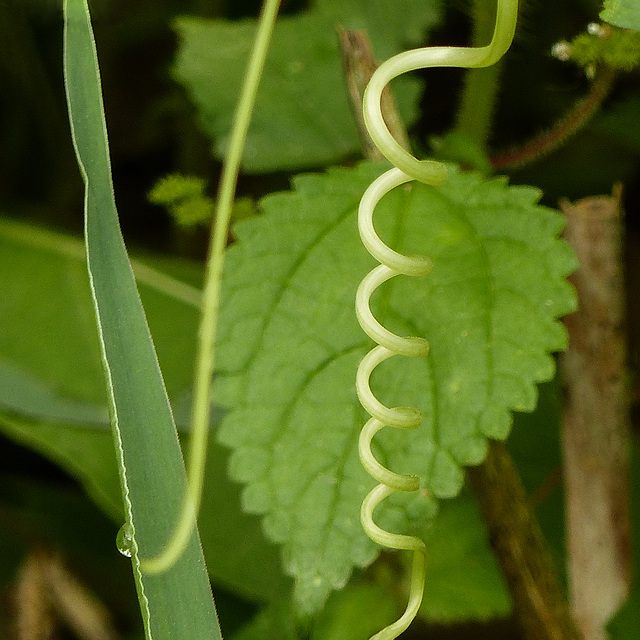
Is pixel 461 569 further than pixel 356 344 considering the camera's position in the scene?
Yes

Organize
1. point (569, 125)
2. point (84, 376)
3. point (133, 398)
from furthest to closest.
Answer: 1. point (84, 376)
2. point (569, 125)
3. point (133, 398)

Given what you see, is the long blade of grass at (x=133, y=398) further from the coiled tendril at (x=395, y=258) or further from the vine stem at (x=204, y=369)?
the coiled tendril at (x=395, y=258)

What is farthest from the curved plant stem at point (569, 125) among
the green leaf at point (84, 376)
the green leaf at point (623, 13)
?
the green leaf at point (84, 376)

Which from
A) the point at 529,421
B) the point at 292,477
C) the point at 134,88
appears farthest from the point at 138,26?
the point at 292,477

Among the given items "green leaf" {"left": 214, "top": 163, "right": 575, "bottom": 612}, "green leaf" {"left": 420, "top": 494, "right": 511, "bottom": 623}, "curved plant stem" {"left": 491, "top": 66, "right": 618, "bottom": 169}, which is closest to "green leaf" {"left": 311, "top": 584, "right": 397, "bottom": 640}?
"green leaf" {"left": 420, "top": 494, "right": 511, "bottom": 623}

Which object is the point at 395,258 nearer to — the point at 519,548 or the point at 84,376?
the point at 519,548

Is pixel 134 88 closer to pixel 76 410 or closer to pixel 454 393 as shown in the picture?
pixel 76 410

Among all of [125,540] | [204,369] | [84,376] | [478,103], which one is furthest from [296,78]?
[125,540]

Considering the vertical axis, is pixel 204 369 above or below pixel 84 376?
above
